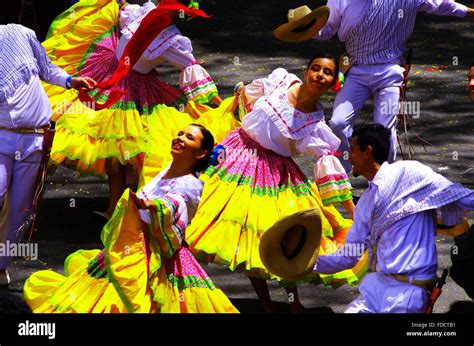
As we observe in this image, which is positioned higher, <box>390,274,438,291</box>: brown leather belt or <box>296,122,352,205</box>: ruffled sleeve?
<box>390,274,438,291</box>: brown leather belt

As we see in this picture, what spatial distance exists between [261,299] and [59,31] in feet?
10.9

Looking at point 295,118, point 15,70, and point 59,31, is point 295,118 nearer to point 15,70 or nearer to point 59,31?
point 15,70

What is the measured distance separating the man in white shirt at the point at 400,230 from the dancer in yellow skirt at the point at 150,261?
0.93 meters

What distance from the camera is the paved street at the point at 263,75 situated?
9570 mm

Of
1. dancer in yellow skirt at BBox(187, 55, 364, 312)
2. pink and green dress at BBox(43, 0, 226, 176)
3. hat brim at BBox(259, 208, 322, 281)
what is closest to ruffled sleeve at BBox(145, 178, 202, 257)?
hat brim at BBox(259, 208, 322, 281)

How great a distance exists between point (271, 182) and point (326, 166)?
0.40 metres

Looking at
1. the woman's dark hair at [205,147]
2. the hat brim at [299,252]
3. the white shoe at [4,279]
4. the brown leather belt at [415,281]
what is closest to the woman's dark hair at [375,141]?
the hat brim at [299,252]

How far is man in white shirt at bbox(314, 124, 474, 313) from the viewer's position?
702cm

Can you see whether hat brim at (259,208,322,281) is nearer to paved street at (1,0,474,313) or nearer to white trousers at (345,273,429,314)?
white trousers at (345,273,429,314)

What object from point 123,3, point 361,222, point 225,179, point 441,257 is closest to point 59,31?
point 123,3

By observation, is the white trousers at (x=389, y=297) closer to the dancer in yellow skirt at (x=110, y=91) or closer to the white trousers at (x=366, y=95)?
the dancer in yellow skirt at (x=110, y=91)

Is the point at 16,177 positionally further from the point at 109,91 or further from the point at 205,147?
the point at 205,147

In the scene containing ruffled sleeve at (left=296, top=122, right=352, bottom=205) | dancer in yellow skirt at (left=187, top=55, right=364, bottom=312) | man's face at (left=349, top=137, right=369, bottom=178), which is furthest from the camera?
ruffled sleeve at (left=296, top=122, right=352, bottom=205)

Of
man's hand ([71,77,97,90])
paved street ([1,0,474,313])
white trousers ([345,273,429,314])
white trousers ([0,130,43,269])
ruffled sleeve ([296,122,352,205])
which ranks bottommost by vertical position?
paved street ([1,0,474,313])
